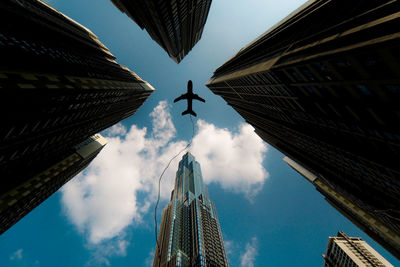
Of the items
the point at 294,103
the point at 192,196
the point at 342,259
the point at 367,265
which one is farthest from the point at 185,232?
the point at 294,103

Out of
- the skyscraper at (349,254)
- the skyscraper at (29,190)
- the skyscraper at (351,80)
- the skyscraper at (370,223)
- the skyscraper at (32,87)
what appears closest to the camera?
the skyscraper at (351,80)

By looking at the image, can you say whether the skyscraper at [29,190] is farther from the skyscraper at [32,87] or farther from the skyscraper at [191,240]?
the skyscraper at [191,240]

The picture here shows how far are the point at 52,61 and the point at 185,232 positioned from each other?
402ft

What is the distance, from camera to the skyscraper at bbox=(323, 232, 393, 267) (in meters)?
72.2

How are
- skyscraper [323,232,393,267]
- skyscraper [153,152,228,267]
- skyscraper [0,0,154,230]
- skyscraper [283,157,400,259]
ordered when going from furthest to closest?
1. skyscraper [153,152,228,267]
2. skyscraper [323,232,393,267]
3. skyscraper [283,157,400,259]
4. skyscraper [0,0,154,230]

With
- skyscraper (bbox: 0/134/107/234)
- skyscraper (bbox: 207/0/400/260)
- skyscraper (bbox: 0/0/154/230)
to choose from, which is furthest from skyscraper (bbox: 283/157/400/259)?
skyscraper (bbox: 0/134/107/234)

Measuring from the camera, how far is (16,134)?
2222 cm

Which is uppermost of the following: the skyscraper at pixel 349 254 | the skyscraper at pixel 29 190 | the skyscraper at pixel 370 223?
the skyscraper at pixel 29 190

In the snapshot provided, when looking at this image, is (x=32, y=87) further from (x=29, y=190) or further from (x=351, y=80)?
(x=351, y=80)

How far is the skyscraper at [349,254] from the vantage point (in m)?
72.2

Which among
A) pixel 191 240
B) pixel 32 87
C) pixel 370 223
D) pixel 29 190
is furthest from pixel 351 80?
pixel 191 240

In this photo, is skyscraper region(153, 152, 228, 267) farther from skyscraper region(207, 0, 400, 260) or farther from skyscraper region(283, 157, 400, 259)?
skyscraper region(207, 0, 400, 260)

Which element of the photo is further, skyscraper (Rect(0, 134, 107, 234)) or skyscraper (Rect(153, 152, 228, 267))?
skyscraper (Rect(153, 152, 228, 267))

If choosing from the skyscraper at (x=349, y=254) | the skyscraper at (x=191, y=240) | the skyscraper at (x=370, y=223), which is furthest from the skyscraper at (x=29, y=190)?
the skyscraper at (x=349, y=254)
